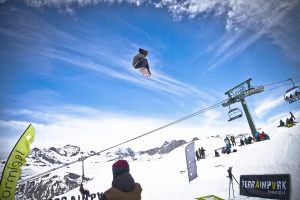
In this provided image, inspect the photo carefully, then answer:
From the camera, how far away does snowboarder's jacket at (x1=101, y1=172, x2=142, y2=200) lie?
2.87 m

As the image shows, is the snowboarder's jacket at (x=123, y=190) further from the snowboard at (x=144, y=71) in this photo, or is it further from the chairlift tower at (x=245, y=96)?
the chairlift tower at (x=245, y=96)

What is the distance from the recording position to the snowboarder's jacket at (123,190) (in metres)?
2.87

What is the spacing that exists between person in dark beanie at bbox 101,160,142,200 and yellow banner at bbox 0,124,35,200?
9.75 meters

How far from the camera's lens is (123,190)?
296cm

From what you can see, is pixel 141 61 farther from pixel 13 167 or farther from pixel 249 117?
pixel 249 117

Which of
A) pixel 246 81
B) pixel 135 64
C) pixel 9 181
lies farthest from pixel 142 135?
pixel 246 81

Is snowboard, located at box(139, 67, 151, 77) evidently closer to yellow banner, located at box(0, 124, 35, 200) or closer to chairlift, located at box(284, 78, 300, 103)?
yellow banner, located at box(0, 124, 35, 200)

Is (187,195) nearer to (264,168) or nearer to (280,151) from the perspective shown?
(264,168)

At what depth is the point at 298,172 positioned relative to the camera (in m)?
12.8

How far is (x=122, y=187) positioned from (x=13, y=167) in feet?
33.1

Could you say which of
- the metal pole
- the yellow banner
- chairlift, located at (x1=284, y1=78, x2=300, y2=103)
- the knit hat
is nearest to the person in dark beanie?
the knit hat

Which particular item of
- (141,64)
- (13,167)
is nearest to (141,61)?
(141,64)

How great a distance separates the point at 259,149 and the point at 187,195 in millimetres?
7144

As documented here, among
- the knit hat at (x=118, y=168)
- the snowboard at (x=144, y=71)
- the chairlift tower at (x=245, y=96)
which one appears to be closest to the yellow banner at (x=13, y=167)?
the snowboard at (x=144, y=71)
